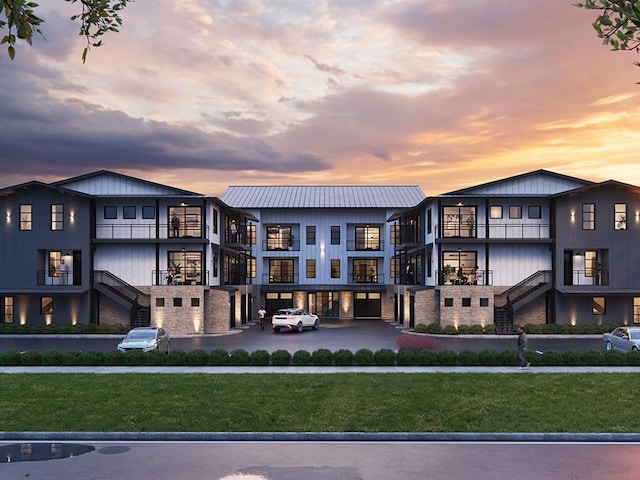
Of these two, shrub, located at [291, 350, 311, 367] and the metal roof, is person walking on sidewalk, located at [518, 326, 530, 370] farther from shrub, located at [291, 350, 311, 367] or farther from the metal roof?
the metal roof

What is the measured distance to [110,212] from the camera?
1922 inches

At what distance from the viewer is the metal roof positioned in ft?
230

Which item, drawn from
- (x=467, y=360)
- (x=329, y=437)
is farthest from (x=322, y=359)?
(x=329, y=437)

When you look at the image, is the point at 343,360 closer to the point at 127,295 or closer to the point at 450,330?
the point at 450,330

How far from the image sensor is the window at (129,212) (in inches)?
1916

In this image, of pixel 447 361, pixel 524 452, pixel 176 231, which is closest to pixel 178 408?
pixel 524 452

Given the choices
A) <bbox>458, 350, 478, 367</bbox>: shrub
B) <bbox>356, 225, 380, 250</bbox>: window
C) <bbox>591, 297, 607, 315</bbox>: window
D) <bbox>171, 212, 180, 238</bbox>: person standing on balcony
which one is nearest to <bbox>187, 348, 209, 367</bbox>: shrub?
<bbox>458, 350, 478, 367</bbox>: shrub

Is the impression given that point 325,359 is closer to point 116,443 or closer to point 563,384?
point 563,384

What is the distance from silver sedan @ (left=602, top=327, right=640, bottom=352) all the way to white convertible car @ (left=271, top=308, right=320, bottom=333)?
2238 cm

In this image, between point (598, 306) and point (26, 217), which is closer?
point (598, 306)

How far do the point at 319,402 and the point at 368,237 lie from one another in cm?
5089

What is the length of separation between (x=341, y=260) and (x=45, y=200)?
30.7m

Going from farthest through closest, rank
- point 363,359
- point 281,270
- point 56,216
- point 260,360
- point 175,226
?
point 281,270
point 175,226
point 56,216
point 363,359
point 260,360

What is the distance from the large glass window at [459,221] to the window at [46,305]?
28.3 metres
